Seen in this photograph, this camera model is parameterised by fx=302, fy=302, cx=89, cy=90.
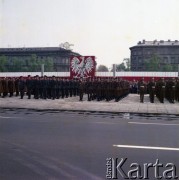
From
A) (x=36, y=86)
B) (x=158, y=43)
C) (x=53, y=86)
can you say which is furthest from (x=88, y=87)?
(x=158, y=43)

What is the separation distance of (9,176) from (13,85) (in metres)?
17.3

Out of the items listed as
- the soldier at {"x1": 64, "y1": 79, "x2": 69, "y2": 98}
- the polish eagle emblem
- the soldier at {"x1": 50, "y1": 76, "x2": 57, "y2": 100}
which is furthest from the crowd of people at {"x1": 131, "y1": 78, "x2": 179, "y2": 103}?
the polish eagle emblem

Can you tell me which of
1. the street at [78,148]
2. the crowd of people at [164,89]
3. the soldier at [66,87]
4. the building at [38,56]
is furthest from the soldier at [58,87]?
the building at [38,56]

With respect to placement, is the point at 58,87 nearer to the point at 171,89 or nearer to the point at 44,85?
the point at 44,85

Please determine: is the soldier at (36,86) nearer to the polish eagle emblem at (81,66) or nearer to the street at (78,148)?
the polish eagle emblem at (81,66)

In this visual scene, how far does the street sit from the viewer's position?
5.13 metres

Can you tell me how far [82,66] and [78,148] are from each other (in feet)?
60.4

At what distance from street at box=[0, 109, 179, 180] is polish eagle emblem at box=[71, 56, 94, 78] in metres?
14.9

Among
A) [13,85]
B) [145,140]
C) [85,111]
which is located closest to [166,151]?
[145,140]

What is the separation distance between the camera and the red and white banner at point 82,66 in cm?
2430

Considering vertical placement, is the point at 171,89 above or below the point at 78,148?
above

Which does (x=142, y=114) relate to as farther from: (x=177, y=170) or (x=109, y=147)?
(x=177, y=170)

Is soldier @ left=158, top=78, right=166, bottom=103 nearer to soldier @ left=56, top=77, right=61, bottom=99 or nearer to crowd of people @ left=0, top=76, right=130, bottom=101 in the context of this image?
crowd of people @ left=0, top=76, right=130, bottom=101

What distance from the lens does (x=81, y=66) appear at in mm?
24703
